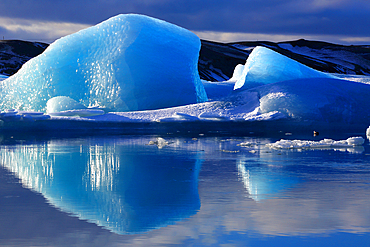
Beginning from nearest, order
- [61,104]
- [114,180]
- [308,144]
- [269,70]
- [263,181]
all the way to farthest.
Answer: [263,181]
[114,180]
[308,144]
[61,104]
[269,70]

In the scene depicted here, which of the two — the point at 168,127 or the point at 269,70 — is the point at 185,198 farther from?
the point at 269,70

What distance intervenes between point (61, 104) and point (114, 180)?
9672 mm

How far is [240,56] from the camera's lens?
74250 mm

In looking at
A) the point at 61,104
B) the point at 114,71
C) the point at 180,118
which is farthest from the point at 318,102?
the point at 61,104

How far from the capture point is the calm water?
298 centimetres

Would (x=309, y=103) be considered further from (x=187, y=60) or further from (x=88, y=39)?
(x=88, y=39)

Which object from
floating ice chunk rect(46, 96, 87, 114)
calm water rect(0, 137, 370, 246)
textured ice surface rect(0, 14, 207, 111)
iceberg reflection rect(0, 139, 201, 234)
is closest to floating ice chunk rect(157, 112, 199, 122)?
textured ice surface rect(0, 14, 207, 111)

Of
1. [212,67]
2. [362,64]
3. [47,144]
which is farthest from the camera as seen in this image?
[362,64]

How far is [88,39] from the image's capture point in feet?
51.1

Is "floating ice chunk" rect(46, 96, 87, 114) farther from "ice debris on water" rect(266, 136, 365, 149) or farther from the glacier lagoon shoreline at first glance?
"ice debris on water" rect(266, 136, 365, 149)

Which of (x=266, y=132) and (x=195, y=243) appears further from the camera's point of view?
(x=266, y=132)

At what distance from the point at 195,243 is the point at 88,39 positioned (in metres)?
13.5

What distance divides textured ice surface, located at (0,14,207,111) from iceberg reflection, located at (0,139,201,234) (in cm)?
688

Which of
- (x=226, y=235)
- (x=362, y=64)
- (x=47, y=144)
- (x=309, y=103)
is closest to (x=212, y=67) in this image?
(x=362, y=64)
